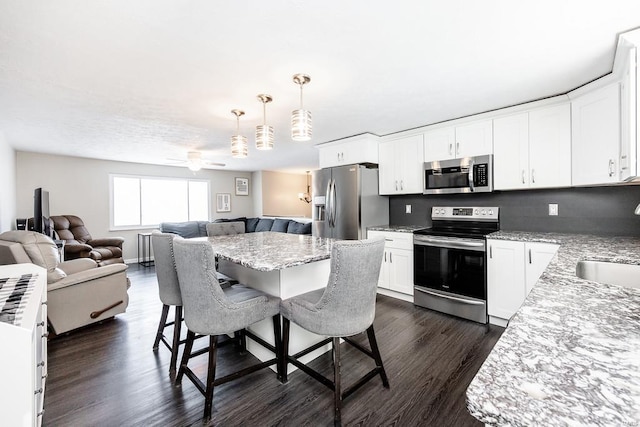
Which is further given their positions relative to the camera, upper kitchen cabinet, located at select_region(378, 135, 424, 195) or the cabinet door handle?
upper kitchen cabinet, located at select_region(378, 135, 424, 195)

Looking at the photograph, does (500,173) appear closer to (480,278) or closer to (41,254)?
(480,278)

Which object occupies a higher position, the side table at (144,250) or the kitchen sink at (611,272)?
the kitchen sink at (611,272)

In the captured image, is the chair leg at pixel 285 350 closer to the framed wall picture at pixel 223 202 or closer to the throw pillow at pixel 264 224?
the throw pillow at pixel 264 224

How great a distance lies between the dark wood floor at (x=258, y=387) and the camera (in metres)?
1.63

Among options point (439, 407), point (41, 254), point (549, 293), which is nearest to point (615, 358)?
point (549, 293)

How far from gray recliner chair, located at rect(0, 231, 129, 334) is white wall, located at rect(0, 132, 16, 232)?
1545mm

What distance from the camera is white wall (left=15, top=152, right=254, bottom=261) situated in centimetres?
495

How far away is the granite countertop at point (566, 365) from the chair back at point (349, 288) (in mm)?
738

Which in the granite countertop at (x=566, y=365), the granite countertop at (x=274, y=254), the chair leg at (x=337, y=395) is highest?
the granite countertop at (x=274, y=254)

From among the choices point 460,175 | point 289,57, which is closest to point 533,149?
point 460,175

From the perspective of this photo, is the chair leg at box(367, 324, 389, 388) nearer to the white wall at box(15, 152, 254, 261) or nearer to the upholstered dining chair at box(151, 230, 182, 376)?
the upholstered dining chair at box(151, 230, 182, 376)

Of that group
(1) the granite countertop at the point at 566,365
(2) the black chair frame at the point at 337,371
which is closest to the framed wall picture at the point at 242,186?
(2) the black chair frame at the point at 337,371

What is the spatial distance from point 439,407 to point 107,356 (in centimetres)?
256

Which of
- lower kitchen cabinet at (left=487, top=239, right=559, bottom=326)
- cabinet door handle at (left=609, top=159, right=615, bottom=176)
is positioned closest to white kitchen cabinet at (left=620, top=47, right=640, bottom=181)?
cabinet door handle at (left=609, top=159, right=615, bottom=176)
